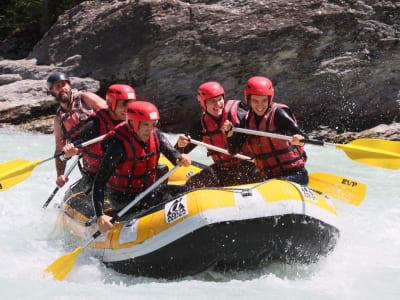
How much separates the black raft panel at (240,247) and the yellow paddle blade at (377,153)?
2.15ft

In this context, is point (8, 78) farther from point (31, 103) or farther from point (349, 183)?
point (349, 183)

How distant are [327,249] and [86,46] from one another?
865cm

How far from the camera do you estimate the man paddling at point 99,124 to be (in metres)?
4.55

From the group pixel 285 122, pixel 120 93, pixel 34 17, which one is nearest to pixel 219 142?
pixel 285 122

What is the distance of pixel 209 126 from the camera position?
4.90 metres

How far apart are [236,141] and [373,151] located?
1.18m

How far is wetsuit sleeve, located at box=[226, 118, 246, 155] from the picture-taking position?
4559 mm

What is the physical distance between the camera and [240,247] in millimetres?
3666

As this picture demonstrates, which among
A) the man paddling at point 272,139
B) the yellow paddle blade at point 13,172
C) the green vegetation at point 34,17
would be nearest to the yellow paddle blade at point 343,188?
the man paddling at point 272,139

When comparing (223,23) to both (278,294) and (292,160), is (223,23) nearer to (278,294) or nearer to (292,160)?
(292,160)

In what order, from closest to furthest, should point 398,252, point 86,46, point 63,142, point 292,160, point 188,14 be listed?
point 292,160 → point 398,252 → point 63,142 → point 188,14 → point 86,46

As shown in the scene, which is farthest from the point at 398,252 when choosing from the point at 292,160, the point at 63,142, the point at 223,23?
the point at 223,23

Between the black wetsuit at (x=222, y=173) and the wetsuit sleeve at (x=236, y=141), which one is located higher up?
the wetsuit sleeve at (x=236, y=141)

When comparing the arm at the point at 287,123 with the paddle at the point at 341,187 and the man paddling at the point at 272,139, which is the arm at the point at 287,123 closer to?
the man paddling at the point at 272,139
